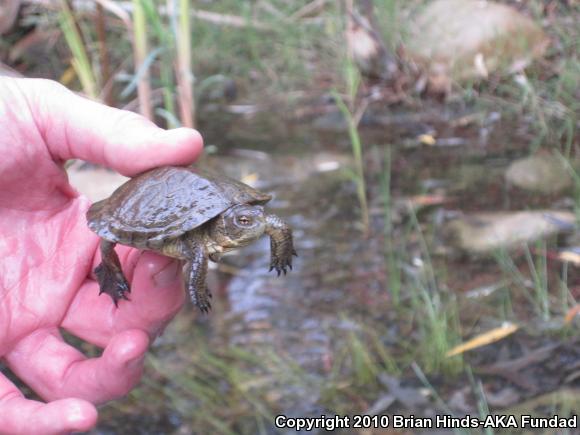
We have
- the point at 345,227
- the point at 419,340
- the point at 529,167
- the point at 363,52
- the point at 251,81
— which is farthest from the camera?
the point at 251,81

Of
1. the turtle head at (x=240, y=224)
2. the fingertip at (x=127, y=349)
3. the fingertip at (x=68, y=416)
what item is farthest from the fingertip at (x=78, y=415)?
the turtle head at (x=240, y=224)

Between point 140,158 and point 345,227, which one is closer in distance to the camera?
point 140,158

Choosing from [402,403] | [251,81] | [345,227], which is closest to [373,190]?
[345,227]

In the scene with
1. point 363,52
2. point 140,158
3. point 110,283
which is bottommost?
point 363,52

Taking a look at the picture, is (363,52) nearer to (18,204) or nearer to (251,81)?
(251,81)

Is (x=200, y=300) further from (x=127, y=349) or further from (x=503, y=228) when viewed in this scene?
(x=503, y=228)

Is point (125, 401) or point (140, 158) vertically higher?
point (140, 158)

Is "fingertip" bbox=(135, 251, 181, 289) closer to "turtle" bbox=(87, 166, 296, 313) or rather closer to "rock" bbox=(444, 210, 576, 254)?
"turtle" bbox=(87, 166, 296, 313)

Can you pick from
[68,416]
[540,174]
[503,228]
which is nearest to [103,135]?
[68,416]
